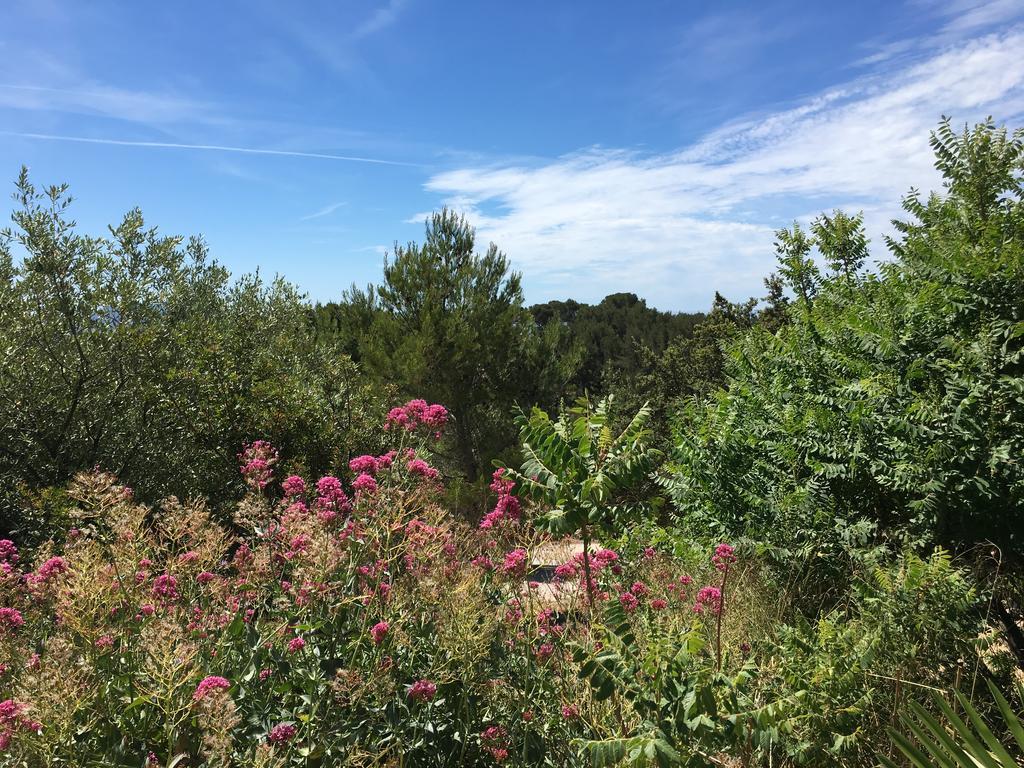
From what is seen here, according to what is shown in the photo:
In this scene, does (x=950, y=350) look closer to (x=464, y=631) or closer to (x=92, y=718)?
(x=464, y=631)

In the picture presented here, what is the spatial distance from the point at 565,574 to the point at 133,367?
6.19 meters

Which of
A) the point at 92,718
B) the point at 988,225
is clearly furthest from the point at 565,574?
the point at 988,225

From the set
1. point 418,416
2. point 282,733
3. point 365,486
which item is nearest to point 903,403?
point 418,416

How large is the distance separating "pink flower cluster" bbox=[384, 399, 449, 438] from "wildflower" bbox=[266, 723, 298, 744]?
175 centimetres

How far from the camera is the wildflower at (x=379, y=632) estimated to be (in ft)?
7.84

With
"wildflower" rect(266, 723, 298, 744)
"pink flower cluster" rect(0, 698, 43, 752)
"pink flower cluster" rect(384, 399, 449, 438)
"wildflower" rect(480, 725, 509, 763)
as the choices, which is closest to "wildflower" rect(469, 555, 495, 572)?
"wildflower" rect(480, 725, 509, 763)

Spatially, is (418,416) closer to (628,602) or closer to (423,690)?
(628,602)

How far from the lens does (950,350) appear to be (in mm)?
4168

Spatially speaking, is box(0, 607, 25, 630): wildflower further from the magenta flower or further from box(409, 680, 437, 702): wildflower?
the magenta flower

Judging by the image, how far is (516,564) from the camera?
9.57 ft

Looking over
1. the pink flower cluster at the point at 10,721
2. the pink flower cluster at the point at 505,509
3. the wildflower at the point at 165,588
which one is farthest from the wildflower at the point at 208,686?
the pink flower cluster at the point at 505,509

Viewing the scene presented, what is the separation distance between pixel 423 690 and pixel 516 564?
76 cm

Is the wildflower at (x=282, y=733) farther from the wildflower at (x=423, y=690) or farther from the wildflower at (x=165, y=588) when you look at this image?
the wildflower at (x=165, y=588)

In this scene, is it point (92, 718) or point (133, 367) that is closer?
point (92, 718)
